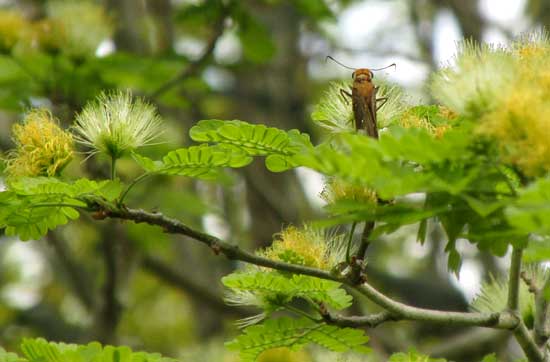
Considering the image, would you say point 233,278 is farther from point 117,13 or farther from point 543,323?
point 117,13

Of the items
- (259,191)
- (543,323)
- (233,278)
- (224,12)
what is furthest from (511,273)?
(259,191)

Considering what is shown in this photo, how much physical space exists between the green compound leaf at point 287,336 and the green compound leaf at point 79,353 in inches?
10.5

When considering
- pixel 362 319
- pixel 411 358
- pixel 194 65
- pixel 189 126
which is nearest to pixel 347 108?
pixel 362 319

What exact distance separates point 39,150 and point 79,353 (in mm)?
593

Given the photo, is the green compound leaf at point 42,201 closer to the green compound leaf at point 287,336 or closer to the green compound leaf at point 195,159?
the green compound leaf at point 195,159

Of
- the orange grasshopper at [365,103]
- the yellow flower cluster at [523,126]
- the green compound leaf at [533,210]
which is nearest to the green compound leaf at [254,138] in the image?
the orange grasshopper at [365,103]

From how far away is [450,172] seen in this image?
2.13 meters

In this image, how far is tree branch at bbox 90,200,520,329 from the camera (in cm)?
248

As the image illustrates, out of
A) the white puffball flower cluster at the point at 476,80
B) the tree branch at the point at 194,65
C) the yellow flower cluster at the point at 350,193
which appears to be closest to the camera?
the white puffball flower cluster at the point at 476,80

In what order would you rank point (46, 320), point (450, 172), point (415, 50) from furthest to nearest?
point (415, 50), point (46, 320), point (450, 172)

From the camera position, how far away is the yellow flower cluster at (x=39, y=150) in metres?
2.67

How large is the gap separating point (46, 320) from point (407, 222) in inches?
215

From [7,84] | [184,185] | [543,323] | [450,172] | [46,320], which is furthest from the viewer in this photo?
[184,185]

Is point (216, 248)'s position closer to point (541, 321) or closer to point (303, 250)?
point (303, 250)
